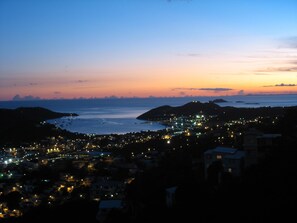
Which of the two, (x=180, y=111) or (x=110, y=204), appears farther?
(x=180, y=111)

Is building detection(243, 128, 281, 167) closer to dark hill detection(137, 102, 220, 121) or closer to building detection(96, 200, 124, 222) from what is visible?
building detection(96, 200, 124, 222)

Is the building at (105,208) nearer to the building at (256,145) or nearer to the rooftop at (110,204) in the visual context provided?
the rooftop at (110,204)

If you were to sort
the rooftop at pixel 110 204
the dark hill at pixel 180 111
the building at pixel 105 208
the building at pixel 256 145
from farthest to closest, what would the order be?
1. the dark hill at pixel 180 111
2. the rooftop at pixel 110 204
3. the building at pixel 105 208
4. the building at pixel 256 145

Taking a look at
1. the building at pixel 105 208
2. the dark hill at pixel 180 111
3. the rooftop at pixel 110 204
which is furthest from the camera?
the dark hill at pixel 180 111

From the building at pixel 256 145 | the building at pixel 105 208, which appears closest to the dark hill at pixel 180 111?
the building at pixel 256 145

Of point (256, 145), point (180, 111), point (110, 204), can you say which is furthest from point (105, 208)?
point (180, 111)

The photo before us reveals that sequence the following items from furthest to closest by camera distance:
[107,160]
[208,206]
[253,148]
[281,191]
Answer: [107,160]
[253,148]
[208,206]
[281,191]

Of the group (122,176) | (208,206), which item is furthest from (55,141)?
(208,206)

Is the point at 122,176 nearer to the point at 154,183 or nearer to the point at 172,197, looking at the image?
the point at 154,183

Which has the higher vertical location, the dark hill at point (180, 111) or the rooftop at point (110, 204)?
the dark hill at point (180, 111)

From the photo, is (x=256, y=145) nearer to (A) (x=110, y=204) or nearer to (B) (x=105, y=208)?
(A) (x=110, y=204)

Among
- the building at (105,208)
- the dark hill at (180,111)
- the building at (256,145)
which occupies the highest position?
the building at (256,145)
